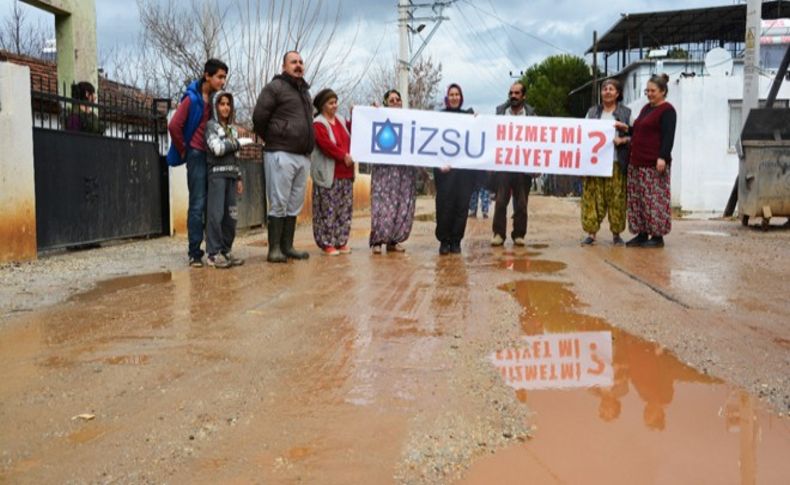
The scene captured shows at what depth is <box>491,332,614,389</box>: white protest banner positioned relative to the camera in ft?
11.0

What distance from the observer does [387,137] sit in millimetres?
8781

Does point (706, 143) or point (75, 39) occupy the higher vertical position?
point (75, 39)

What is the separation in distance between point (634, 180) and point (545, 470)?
673 cm

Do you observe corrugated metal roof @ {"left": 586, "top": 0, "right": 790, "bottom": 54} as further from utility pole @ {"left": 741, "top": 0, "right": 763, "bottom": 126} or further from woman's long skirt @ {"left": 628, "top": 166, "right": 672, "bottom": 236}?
woman's long skirt @ {"left": 628, "top": 166, "right": 672, "bottom": 236}

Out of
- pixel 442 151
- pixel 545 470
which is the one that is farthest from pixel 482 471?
pixel 442 151

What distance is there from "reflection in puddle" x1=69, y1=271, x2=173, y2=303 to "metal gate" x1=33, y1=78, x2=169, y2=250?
6.31 feet

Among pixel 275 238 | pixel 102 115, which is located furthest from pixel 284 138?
pixel 102 115

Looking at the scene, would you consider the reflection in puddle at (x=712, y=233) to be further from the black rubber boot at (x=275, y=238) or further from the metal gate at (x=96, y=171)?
the metal gate at (x=96, y=171)

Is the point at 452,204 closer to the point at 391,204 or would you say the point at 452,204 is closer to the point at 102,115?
the point at 391,204

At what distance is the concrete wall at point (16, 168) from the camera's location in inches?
287

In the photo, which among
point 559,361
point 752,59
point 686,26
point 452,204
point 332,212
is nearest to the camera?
point 559,361

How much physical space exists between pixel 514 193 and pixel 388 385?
19.6 ft

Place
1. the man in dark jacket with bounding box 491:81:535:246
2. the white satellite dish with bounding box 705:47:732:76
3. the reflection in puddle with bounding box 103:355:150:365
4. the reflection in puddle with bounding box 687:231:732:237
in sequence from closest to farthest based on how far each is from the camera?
the reflection in puddle with bounding box 103:355:150:365
the man in dark jacket with bounding box 491:81:535:246
the reflection in puddle with bounding box 687:231:732:237
the white satellite dish with bounding box 705:47:732:76

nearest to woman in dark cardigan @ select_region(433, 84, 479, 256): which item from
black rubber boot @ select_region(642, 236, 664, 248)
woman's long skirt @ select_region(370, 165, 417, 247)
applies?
woman's long skirt @ select_region(370, 165, 417, 247)
